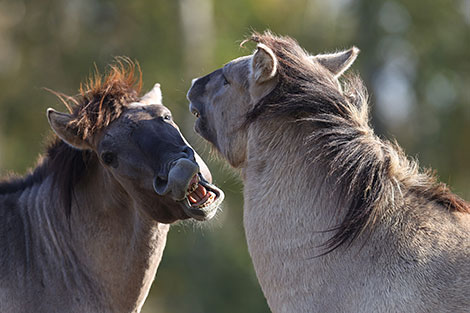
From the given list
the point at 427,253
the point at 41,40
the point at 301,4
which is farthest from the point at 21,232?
the point at 301,4

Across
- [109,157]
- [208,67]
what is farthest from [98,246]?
[208,67]

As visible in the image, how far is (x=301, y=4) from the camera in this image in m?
30.0

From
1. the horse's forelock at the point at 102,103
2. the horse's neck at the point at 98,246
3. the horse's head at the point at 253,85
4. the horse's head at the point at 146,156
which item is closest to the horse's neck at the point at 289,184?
the horse's head at the point at 253,85

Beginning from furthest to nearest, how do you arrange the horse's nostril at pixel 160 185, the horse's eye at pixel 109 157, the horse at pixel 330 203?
the horse's eye at pixel 109 157 < the horse's nostril at pixel 160 185 < the horse at pixel 330 203

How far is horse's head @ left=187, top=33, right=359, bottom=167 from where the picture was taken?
5.29m

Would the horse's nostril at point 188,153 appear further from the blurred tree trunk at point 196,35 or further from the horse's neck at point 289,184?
the blurred tree trunk at point 196,35

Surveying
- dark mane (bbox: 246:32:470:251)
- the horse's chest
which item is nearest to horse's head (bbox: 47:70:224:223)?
the horse's chest

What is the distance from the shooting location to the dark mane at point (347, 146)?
16.3ft

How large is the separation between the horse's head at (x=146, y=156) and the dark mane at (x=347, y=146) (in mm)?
821

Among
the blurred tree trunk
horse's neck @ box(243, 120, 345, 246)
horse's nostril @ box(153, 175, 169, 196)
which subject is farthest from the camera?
the blurred tree trunk

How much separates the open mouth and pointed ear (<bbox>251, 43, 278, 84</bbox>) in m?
1.09

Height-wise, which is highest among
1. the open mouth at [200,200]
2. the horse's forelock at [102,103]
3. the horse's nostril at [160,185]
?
the horse's forelock at [102,103]

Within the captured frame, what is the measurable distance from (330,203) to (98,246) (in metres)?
2.35

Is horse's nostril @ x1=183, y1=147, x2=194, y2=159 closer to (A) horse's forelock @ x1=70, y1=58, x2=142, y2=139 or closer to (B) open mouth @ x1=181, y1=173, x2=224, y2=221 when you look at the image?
(B) open mouth @ x1=181, y1=173, x2=224, y2=221
